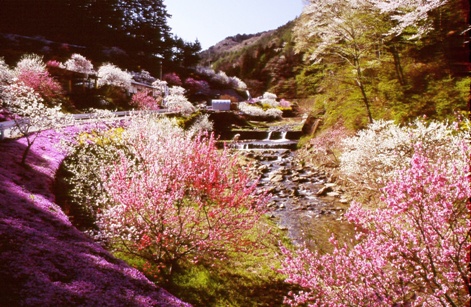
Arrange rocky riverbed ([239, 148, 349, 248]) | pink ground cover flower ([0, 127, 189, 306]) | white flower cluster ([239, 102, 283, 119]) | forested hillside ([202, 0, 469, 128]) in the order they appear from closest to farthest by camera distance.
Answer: pink ground cover flower ([0, 127, 189, 306]) < rocky riverbed ([239, 148, 349, 248]) < forested hillside ([202, 0, 469, 128]) < white flower cluster ([239, 102, 283, 119])

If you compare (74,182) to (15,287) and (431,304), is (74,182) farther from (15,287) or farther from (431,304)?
(431,304)

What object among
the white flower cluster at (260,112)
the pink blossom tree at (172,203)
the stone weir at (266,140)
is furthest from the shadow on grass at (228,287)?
the white flower cluster at (260,112)

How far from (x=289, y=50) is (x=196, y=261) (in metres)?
65.6

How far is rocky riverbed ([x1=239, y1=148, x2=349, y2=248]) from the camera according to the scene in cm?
1209

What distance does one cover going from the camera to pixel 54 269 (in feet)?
15.2

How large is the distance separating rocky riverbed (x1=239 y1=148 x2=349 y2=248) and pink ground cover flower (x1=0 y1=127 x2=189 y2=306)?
13.4 ft

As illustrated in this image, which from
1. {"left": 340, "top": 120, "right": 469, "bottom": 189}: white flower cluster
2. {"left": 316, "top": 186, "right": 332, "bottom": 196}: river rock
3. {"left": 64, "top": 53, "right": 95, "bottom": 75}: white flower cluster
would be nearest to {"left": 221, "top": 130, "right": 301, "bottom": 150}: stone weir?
{"left": 316, "top": 186, "right": 332, "bottom": 196}: river rock

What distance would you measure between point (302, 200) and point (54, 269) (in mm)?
12508

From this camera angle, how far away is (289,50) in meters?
67.4

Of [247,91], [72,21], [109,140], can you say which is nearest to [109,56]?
[72,21]

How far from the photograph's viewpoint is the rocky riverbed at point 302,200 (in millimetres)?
12094

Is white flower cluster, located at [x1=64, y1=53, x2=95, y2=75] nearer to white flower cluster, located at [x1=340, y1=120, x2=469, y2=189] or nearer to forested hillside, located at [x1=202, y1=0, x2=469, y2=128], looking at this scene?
forested hillside, located at [x1=202, y1=0, x2=469, y2=128]

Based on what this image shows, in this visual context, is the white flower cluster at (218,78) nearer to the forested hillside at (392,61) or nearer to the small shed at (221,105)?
the small shed at (221,105)

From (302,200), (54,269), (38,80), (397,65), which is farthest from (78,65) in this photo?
(54,269)
